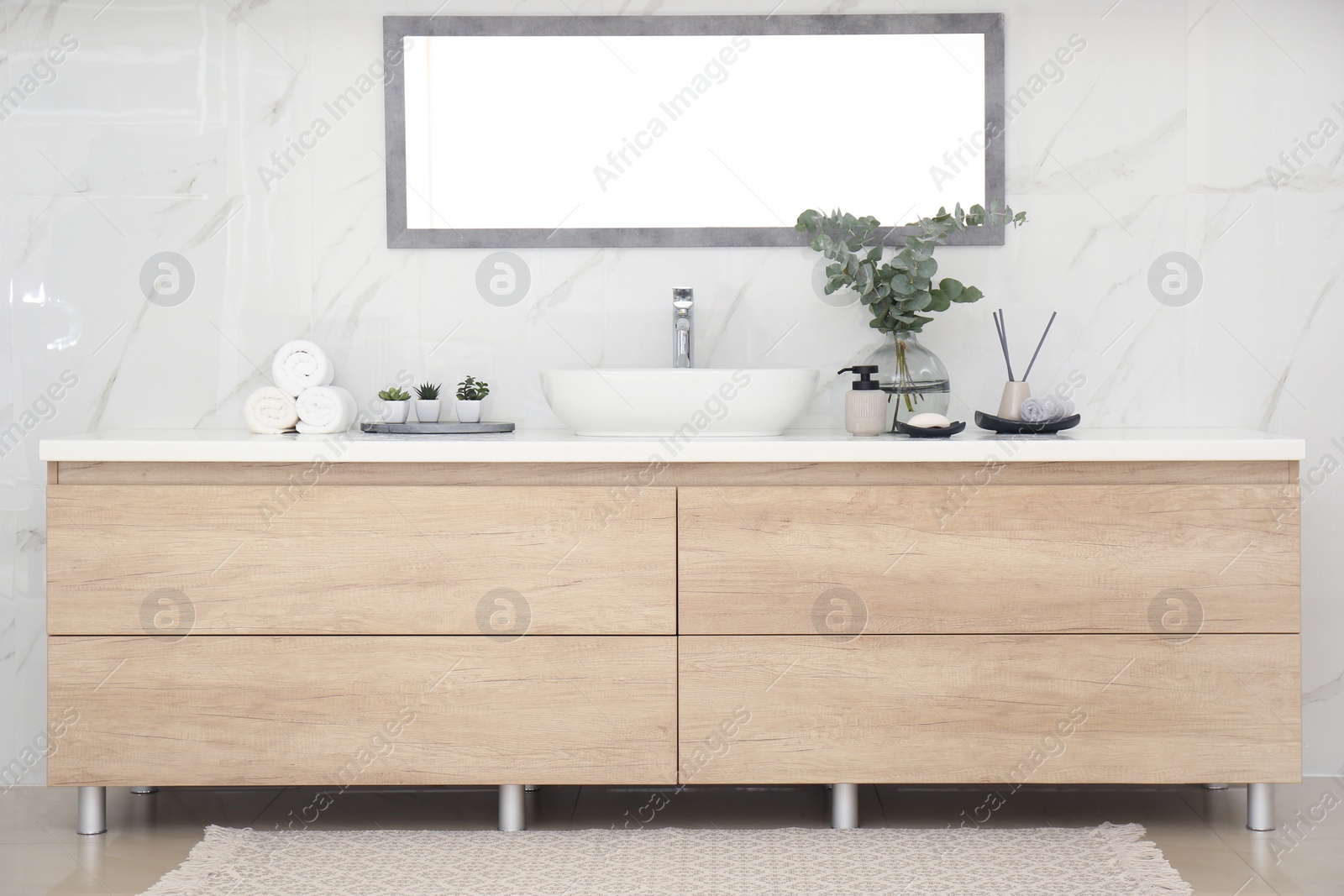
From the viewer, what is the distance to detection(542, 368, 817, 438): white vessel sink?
194 cm

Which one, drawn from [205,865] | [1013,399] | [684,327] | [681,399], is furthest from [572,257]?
[205,865]

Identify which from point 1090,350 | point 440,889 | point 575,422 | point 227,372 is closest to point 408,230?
point 227,372

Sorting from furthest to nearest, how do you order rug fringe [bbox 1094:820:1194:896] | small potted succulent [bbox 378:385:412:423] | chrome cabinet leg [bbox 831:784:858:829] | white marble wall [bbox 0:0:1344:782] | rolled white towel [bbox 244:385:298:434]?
white marble wall [bbox 0:0:1344:782] → small potted succulent [bbox 378:385:412:423] → rolled white towel [bbox 244:385:298:434] → chrome cabinet leg [bbox 831:784:858:829] → rug fringe [bbox 1094:820:1194:896]

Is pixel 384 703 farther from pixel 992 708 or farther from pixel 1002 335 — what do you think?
pixel 1002 335

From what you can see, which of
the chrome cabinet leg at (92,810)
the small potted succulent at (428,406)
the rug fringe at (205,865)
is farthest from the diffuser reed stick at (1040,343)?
the chrome cabinet leg at (92,810)

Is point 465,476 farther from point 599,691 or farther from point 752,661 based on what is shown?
point 752,661

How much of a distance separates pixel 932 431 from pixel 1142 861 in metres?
0.85

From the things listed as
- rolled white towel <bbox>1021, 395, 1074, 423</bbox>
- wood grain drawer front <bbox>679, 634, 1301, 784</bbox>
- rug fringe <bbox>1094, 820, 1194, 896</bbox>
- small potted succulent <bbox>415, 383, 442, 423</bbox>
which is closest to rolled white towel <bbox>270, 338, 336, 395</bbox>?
small potted succulent <bbox>415, 383, 442, 423</bbox>

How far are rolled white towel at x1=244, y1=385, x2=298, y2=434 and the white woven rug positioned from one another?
0.79m

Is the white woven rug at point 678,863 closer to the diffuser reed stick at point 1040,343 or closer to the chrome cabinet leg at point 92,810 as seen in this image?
the chrome cabinet leg at point 92,810

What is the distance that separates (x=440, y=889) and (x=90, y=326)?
150 cm

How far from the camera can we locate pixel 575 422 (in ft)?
6.64

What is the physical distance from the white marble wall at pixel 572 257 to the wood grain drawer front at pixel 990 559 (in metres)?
0.50

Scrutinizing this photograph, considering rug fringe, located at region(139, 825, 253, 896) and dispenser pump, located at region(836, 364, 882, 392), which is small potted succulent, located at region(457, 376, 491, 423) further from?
rug fringe, located at region(139, 825, 253, 896)
